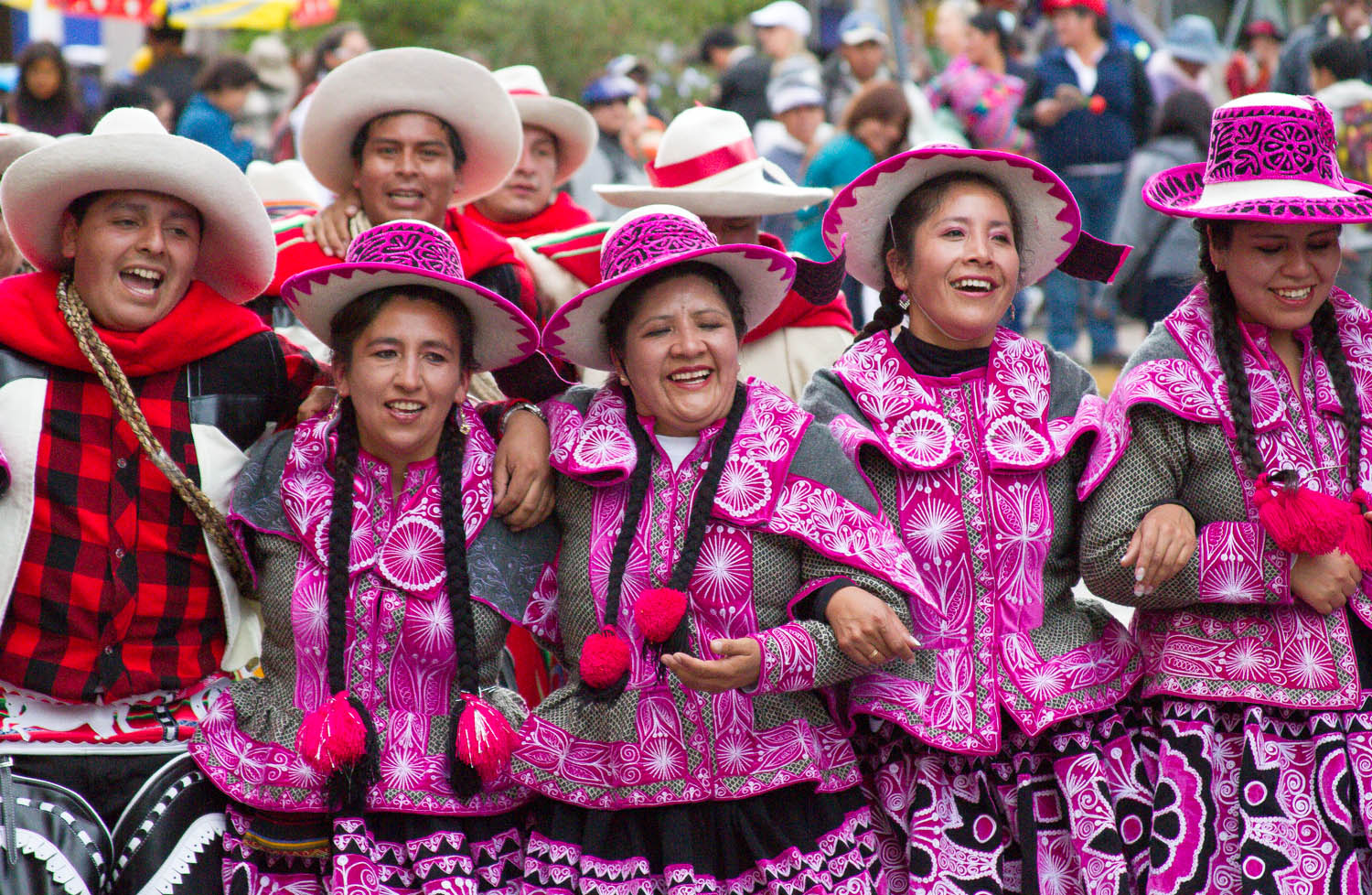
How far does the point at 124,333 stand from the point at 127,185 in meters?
0.34

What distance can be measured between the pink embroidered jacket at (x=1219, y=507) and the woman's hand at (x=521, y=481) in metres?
1.19

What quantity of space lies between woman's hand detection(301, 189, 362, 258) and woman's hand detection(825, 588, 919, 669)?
1957 mm

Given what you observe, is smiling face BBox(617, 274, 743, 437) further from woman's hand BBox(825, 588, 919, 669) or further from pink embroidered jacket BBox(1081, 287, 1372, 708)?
pink embroidered jacket BBox(1081, 287, 1372, 708)

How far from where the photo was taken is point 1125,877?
127 inches

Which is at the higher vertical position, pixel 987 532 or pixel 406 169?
pixel 406 169

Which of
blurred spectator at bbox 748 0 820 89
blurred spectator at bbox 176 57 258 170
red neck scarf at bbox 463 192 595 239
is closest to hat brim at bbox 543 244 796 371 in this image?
red neck scarf at bbox 463 192 595 239

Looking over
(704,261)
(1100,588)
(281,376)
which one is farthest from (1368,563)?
(281,376)

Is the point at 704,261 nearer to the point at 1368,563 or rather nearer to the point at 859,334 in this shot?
the point at 859,334

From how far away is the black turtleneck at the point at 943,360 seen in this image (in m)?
3.45

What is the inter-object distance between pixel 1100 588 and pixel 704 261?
3.69 ft

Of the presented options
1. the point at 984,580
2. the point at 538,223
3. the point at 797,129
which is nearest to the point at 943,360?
the point at 984,580

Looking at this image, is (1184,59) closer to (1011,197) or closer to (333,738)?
(1011,197)

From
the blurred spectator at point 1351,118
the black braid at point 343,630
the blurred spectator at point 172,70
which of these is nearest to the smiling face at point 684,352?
the black braid at point 343,630

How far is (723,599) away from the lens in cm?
319
